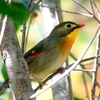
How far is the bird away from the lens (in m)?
2.53

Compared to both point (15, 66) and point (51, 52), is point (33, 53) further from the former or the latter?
point (15, 66)

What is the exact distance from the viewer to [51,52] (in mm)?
2590

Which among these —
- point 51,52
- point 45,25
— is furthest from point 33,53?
point 45,25

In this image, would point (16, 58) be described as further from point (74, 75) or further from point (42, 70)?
point (74, 75)

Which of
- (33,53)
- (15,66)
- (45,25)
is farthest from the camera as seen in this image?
(45,25)

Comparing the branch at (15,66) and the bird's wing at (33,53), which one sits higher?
the bird's wing at (33,53)

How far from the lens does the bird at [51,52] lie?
2531mm

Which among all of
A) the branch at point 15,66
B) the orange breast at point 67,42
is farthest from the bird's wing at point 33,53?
the branch at point 15,66

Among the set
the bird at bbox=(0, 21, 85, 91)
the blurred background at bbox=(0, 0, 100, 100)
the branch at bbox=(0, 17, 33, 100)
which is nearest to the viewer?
the blurred background at bbox=(0, 0, 100, 100)

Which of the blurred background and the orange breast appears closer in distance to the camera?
the blurred background

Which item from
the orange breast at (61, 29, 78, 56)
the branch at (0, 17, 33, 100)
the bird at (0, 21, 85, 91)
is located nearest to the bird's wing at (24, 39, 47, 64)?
the bird at (0, 21, 85, 91)

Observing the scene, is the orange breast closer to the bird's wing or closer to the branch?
the bird's wing

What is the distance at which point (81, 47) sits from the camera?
4.09 meters

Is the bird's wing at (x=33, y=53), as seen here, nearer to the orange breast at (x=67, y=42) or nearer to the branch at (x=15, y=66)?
the orange breast at (x=67, y=42)
